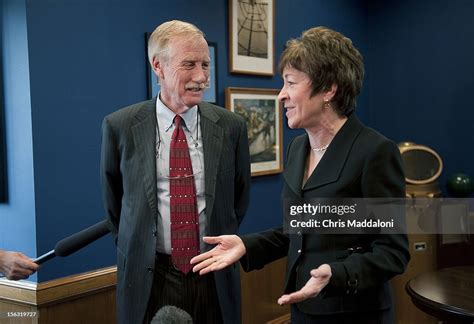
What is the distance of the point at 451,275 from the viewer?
2691 millimetres

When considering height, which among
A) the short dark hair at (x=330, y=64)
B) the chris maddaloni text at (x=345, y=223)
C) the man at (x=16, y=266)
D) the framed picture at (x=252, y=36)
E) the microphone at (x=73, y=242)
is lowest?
the man at (x=16, y=266)

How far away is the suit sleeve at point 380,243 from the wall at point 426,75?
11.3ft

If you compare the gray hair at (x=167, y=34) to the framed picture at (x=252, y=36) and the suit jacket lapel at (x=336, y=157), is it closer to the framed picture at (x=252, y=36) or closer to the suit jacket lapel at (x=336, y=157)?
the suit jacket lapel at (x=336, y=157)

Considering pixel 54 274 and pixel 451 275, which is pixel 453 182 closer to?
pixel 451 275

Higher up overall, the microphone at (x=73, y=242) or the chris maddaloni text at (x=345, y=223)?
the chris maddaloni text at (x=345, y=223)

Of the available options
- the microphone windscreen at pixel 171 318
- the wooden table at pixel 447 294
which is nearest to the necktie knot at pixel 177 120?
the microphone windscreen at pixel 171 318

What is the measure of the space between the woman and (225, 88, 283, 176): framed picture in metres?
1.95

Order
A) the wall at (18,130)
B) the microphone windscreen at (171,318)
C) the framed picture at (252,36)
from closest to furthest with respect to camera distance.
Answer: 1. the microphone windscreen at (171,318)
2. the wall at (18,130)
3. the framed picture at (252,36)

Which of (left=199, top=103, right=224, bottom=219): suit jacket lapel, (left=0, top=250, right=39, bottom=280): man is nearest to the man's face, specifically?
(left=199, top=103, right=224, bottom=219): suit jacket lapel

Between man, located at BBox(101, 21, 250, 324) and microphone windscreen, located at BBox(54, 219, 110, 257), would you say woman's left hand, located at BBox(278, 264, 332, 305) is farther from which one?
microphone windscreen, located at BBox(54, 219, 110, 257)

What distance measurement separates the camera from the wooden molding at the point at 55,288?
2.43m

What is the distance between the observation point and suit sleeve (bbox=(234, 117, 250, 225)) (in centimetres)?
221

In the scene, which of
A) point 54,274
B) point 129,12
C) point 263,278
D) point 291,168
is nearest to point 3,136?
point 54,274

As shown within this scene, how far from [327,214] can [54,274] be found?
4.92 ft
